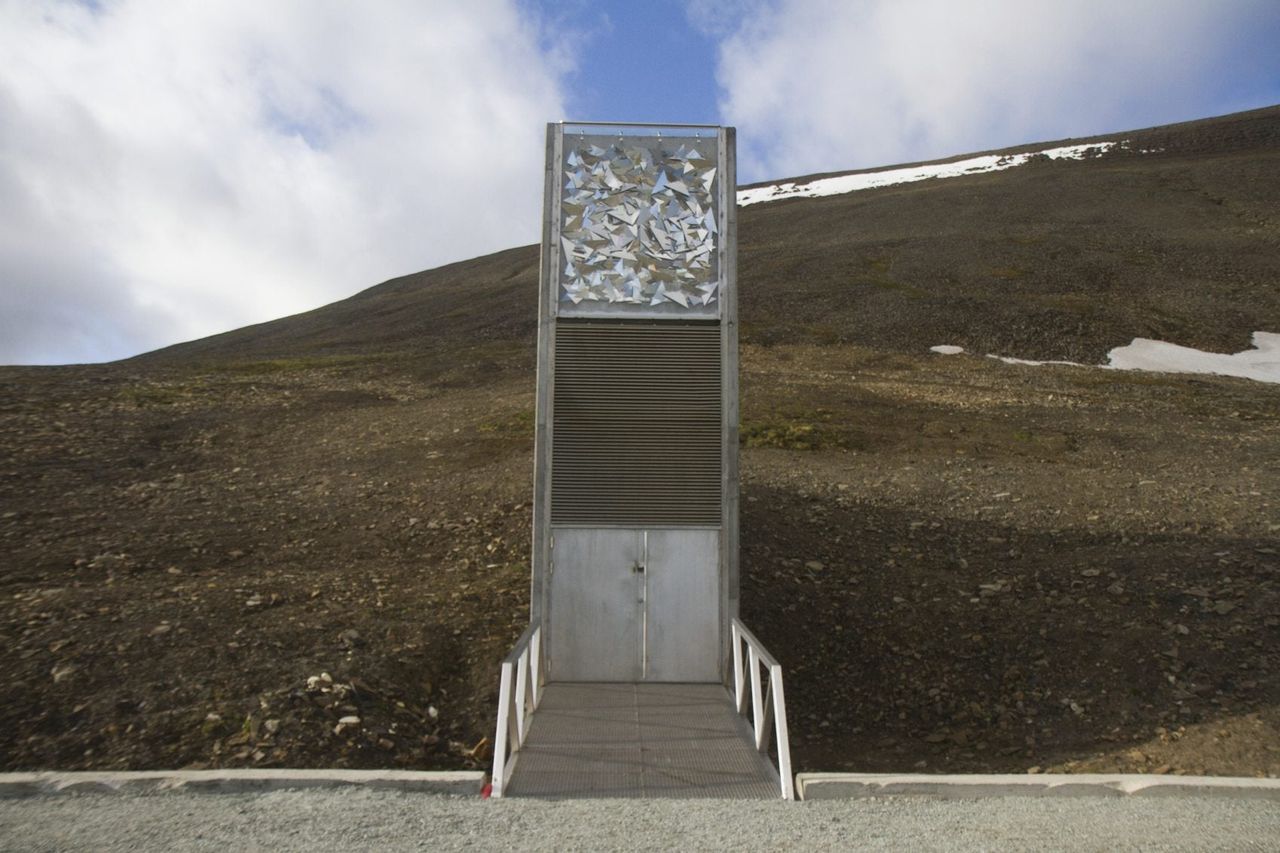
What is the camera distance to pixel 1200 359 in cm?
3127

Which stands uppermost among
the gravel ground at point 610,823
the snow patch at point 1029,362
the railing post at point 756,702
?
the snow patch at point 1029,362

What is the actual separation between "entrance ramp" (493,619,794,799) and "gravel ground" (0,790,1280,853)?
1.87ft

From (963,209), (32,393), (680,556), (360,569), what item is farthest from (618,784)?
(963,209)

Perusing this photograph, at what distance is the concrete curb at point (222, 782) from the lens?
663 cm

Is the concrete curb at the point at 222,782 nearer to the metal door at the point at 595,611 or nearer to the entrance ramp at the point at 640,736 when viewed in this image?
the entrance ramp at the point at 640,736

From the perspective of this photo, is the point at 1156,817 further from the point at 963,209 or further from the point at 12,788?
the point at 963,209

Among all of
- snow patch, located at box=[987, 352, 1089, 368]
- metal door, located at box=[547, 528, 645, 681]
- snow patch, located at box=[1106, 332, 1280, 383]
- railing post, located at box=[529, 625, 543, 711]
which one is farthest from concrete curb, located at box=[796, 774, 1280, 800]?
snow patch, located at box=[1106, 332, 1280, 383]

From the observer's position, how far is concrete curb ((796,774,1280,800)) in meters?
6.69

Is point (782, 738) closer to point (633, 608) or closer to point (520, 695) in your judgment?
point (520, 695)

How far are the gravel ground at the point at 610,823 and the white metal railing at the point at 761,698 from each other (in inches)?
18.9

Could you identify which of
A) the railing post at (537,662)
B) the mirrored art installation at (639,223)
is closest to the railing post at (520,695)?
the railing post at (537,662)

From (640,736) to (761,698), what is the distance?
3.53ft

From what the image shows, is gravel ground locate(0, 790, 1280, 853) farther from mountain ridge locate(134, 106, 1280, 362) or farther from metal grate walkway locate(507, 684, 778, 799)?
mountain ridge locate(134, 106, 1280, 362)

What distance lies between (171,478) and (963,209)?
46.0 meters
